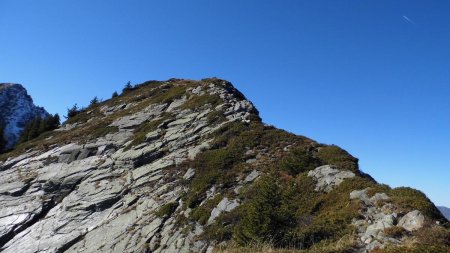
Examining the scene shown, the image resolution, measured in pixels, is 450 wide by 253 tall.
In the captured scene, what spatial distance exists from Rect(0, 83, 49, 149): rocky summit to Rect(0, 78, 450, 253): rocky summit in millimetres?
90448

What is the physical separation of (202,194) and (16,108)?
463 feet

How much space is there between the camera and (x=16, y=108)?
145 meters

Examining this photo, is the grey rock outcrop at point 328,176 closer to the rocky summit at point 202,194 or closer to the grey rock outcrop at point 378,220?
the rocky summit at point 202,194

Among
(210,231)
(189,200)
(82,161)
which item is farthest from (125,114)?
(210,231)

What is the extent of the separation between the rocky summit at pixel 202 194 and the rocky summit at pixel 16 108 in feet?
297

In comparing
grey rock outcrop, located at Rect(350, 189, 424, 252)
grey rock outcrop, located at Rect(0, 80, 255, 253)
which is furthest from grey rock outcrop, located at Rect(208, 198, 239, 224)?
grey rock outcrop, located at Rect(350, 189, 424, 252)

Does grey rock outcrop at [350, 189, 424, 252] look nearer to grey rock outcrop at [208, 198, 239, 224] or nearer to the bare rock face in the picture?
the bare rock face

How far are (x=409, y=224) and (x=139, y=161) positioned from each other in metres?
26.2

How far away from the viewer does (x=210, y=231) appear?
23.2 meters

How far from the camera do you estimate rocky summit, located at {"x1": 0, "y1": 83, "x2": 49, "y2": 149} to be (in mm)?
129500

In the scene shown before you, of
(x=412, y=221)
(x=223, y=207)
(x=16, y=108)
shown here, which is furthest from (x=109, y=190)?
(x=16, y=108)

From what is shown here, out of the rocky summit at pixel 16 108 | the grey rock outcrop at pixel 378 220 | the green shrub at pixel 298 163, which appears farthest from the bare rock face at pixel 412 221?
the rocky summit at pixel 16 108

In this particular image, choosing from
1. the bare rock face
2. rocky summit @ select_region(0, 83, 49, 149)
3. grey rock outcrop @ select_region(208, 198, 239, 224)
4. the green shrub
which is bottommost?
the bare rock face

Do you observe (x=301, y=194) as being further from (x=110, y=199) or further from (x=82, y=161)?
(x=82, y=161)
